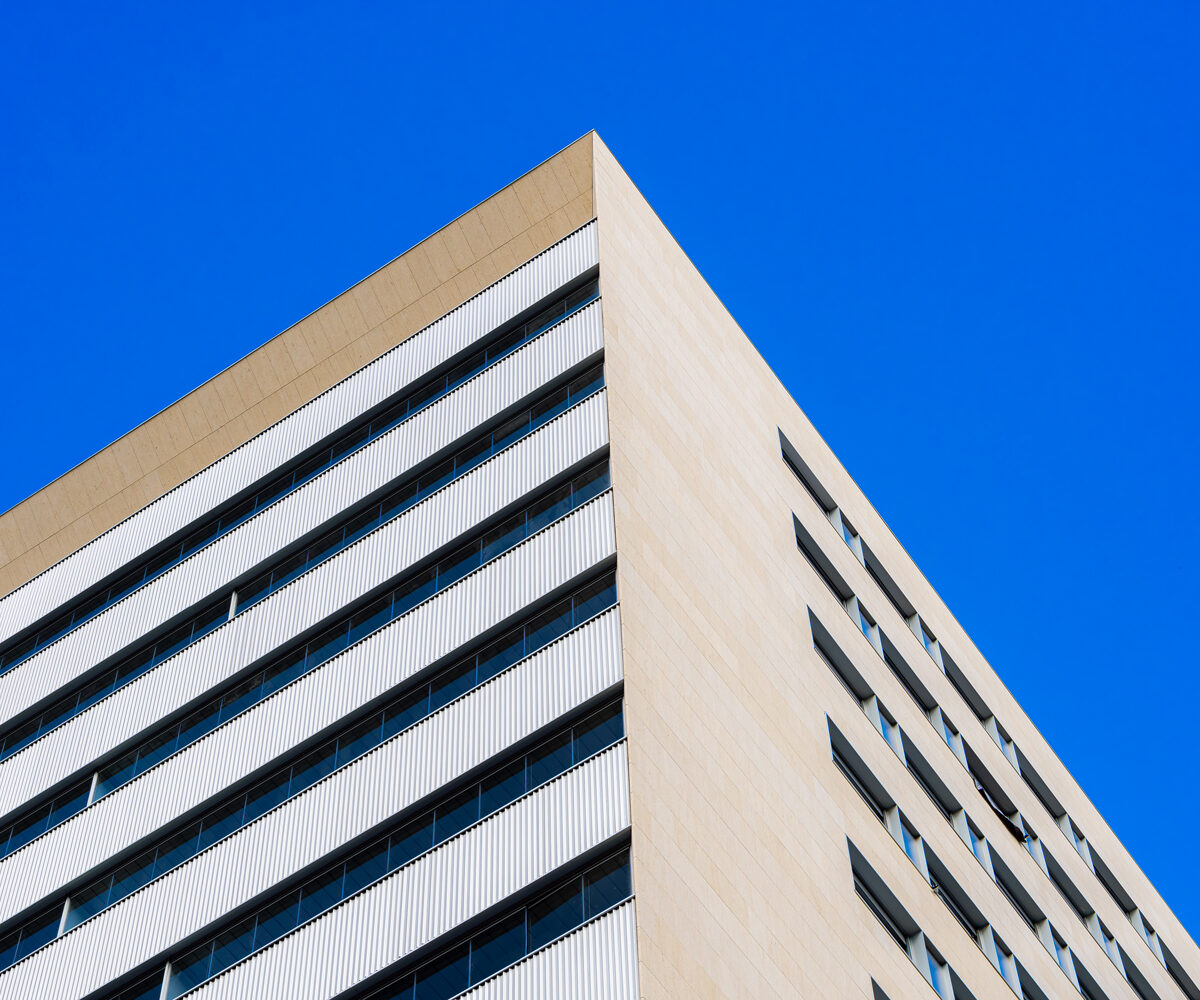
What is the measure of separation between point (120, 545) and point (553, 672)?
752 inches

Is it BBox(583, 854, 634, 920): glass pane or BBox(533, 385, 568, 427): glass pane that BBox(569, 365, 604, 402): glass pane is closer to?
BBox(533, 385, 568, 427): glass pane

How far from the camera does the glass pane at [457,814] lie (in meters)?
29.8

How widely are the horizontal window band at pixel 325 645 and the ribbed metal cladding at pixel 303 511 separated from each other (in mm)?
3989

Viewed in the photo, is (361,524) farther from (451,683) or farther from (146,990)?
(146,990)

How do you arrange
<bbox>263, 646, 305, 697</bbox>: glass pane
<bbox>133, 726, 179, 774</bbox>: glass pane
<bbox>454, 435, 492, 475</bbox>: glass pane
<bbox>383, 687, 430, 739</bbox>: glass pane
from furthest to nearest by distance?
<bbox>454, 435, 492, 475</bbox>: glass pane → <bbox>133, 726, 179, 774</bbox>: glass pane → <bbox>263, 646, 305, 697</bbox>: glass pane → <bbox>383, 687, 430, 739</bbox>: glass pane

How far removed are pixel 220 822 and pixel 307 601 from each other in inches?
228

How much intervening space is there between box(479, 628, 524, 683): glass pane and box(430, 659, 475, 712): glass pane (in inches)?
10.8

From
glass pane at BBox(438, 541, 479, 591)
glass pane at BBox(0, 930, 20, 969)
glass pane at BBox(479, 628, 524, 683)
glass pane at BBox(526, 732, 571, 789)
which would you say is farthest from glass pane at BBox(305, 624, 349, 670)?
glass pane at BBox(0, 930, 20, 969)

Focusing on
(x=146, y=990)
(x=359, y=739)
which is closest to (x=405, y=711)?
(x=359, y=739)

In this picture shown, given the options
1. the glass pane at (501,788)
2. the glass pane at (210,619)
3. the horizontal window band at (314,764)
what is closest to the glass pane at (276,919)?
the horizontal window band at (314,764)

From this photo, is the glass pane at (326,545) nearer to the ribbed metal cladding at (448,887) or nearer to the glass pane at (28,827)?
the glass pane at (28,827)

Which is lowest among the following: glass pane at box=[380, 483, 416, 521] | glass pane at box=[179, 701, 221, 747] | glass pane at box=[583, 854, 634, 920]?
glass pane at box=[583, 854, 634, 920]

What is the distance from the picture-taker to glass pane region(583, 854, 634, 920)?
26.2 metres

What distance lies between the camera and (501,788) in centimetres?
2978
